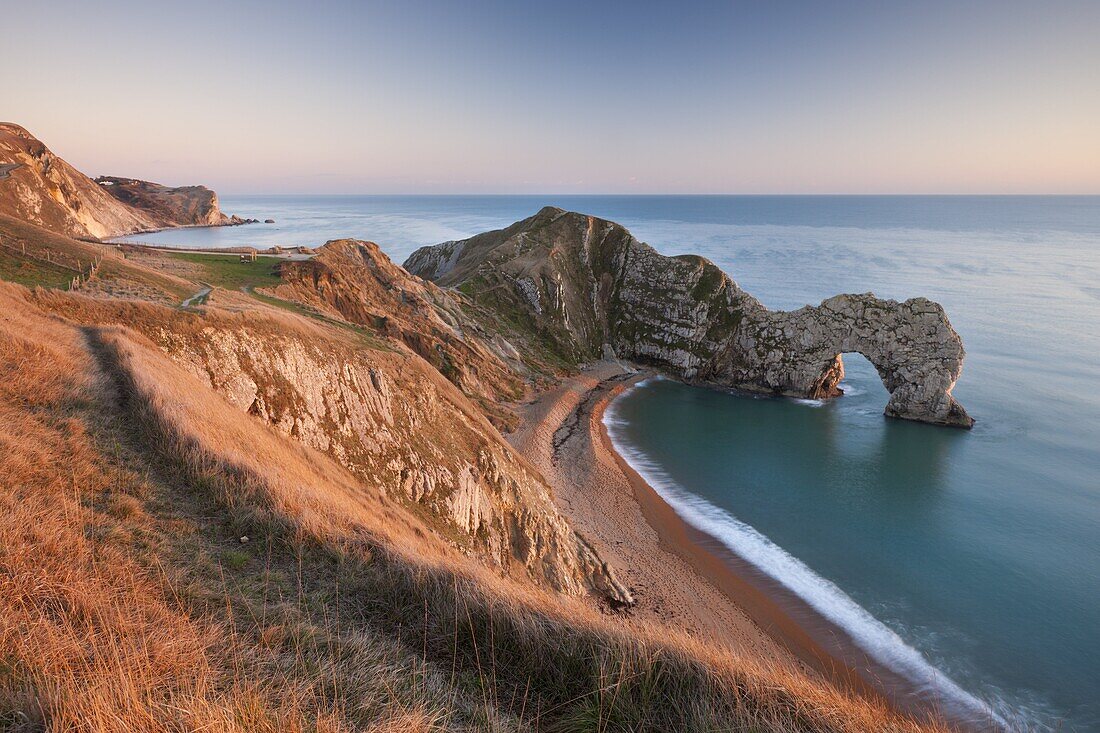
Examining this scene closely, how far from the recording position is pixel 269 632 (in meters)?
4.89

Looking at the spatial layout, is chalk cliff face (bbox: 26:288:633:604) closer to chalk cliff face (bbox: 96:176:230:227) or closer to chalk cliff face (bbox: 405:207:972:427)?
chalk cliff face (bbox: 405:207:972:427)

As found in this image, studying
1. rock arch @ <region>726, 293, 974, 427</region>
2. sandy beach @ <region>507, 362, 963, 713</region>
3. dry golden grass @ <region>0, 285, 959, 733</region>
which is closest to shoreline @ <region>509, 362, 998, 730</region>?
sandy beach @ <region>507, 362, 963, 713</region>

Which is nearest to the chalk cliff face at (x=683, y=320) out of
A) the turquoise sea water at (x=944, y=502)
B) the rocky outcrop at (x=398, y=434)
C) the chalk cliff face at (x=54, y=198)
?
the turquoise sea water at (x=944, y=502)

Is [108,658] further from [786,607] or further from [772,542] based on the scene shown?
[772,542]

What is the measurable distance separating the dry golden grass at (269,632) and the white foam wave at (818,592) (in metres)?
24.1

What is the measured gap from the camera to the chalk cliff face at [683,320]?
188 ft

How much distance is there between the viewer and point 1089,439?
49281mm

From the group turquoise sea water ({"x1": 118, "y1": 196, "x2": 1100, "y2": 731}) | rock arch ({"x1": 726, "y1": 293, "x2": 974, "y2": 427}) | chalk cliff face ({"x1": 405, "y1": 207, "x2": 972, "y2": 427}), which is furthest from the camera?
chalk cliff face ({"x1": 405, "y1": 207, "x2": 972, "y2": 427})

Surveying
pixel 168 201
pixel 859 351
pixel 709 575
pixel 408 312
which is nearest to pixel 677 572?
pixel 709 575

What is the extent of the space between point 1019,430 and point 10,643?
74.1m

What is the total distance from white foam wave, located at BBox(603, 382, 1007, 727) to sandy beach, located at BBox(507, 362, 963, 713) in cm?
76

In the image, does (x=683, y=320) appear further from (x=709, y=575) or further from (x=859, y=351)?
(x=709, y=575)

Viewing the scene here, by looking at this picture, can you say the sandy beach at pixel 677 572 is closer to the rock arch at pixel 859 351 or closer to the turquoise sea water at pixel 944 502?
the turquoise sea water at pixel 944 502

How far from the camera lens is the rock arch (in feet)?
184
